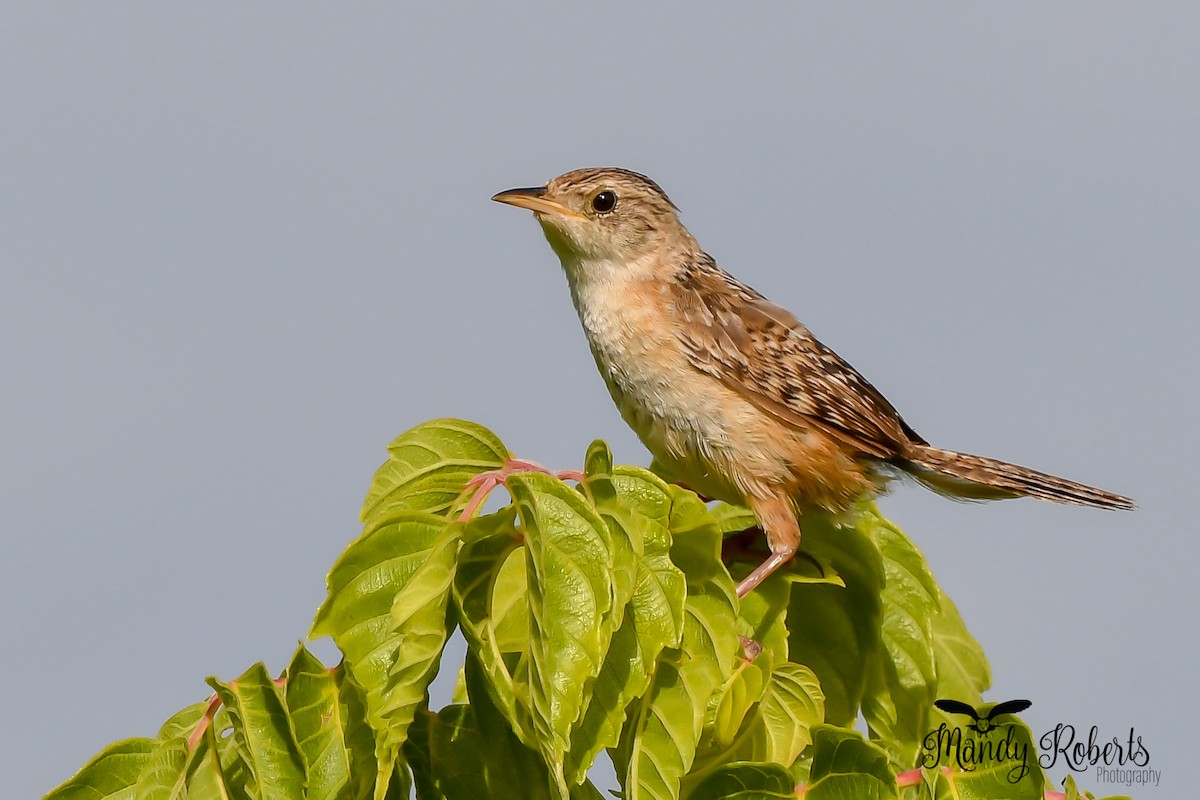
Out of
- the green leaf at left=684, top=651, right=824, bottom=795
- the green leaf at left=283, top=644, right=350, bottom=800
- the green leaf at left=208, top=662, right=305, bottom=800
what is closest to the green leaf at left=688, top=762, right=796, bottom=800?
the green leaf at left=684, top=651, right=824, bottom=795

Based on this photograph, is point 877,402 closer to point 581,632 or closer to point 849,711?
point 849,711

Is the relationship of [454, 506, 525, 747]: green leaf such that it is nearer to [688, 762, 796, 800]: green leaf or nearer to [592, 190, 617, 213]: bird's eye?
[688, 762, 796, 800]: green leaf

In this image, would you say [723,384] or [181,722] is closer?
[181,722]

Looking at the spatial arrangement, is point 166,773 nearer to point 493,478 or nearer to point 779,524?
point 493,478

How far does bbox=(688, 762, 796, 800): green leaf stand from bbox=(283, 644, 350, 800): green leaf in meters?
0.90

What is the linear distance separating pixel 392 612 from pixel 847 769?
1.16 meters

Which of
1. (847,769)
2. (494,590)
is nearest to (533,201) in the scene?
(494,590)

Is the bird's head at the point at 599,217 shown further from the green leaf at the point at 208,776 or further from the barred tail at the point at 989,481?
the green leaf at the point at 208,776

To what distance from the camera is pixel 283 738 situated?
10.7 ft

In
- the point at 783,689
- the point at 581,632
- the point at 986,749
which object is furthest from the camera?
the point at 783,689

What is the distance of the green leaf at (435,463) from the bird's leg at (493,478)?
0.19ft

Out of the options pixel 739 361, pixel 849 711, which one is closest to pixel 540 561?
pixel 849 711

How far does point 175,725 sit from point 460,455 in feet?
3.49

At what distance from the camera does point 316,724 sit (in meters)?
3.32
